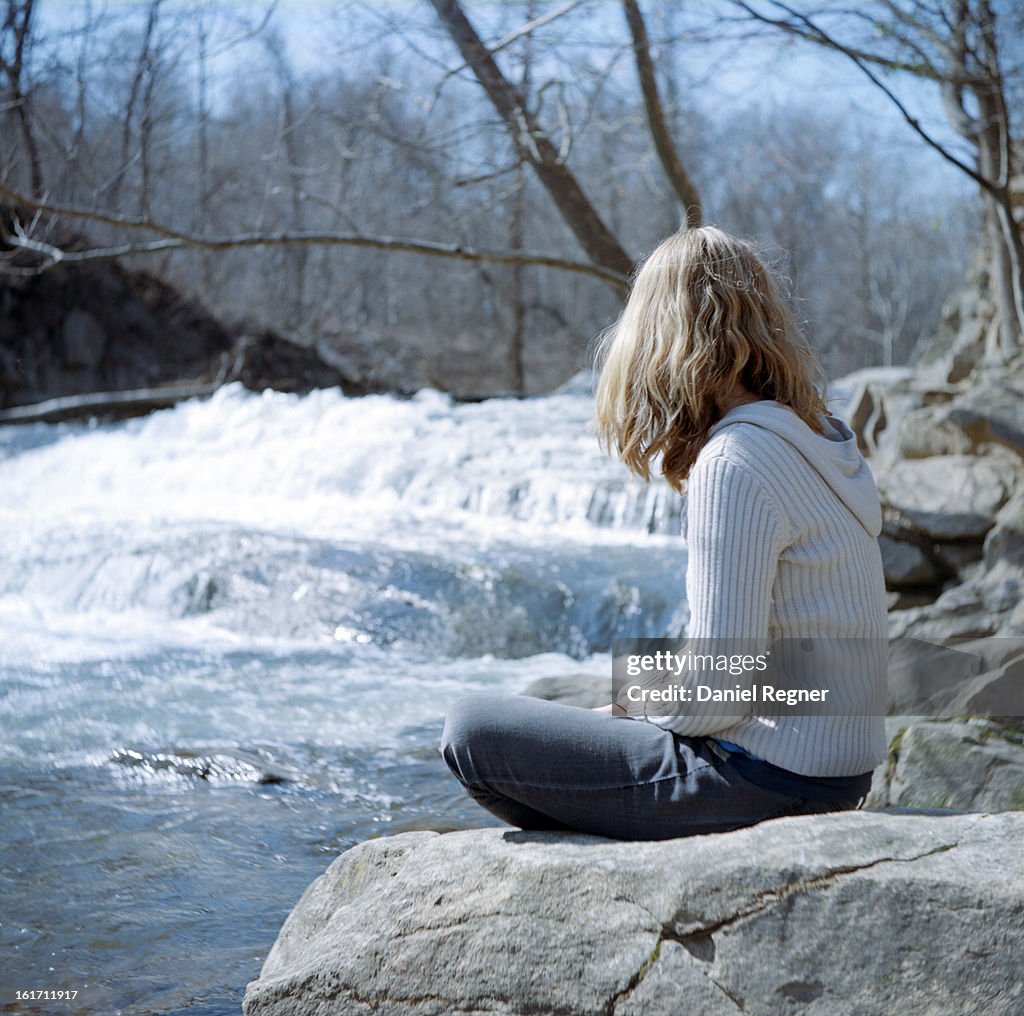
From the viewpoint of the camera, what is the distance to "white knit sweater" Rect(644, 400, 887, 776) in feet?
6.10

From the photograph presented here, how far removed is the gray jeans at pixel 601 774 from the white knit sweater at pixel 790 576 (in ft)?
0.18

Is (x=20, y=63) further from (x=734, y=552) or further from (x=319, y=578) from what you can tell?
(x=734, y=552)

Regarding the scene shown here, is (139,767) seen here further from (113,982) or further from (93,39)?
(93,39)

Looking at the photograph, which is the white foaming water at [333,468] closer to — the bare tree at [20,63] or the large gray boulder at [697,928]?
the bare tree at [20,63]

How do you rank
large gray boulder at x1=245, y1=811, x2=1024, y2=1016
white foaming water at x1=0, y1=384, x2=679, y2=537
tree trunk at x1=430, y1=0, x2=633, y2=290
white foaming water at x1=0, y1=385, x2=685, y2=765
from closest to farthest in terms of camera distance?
large gray boulder at x1=245, y1=811, x2=1024, y2=1016
white foaming water at x1=0, y1=385, x2=685, y2=765
tree trunk at x1=430, y1=0, x2=633, y2=290
white foaming water at x1=0, y1=384, x2=679, y2=537

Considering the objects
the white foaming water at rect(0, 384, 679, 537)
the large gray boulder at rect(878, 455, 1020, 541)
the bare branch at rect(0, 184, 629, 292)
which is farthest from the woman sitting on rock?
the white foaming water at rect(0, 384, 679, 537)

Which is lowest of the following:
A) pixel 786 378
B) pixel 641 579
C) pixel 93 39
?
pixel 641 579

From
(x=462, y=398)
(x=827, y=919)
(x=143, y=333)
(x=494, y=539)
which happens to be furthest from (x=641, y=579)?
(x=143, y=333)

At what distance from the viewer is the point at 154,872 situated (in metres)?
3.30

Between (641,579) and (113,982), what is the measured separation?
408 cm

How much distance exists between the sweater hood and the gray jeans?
0.46 meters

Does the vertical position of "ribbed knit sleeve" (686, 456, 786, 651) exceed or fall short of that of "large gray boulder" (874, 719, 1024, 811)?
it exceeds it

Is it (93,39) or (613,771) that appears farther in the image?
(93,39)

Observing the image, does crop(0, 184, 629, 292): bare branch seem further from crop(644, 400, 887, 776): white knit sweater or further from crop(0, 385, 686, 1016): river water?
crop(644, 400, 887, 776): white knit sweater
